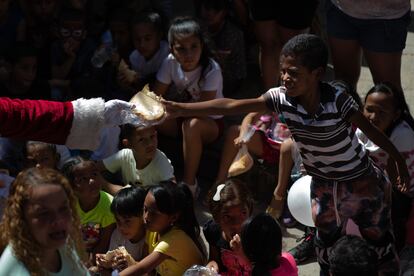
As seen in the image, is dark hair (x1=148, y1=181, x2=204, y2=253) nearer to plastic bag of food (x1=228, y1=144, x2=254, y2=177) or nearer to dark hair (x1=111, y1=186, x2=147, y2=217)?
dark hair (x1=111, y1=186, x2=147, y2=217)

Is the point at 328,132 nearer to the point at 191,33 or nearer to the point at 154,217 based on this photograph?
the point at 154,217

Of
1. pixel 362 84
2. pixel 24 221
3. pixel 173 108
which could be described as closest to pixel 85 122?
pixel 173 108

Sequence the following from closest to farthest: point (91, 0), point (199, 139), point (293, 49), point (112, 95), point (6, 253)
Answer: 1. point (6, 253)
2. point (293, 49)
3. point (199, 139)
4. point (112, 95)
5. point (91, 0)

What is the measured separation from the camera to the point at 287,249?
543cm

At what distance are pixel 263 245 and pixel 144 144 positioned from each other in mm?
1472

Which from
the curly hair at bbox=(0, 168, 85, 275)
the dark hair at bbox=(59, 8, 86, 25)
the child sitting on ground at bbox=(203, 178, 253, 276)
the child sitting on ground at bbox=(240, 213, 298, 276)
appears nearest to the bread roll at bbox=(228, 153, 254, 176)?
the child sitting on ground at bbox=(203, 178, 253, 276)

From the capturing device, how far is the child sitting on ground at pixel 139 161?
553 centimetres

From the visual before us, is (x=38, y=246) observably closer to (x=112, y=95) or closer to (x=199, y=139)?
(x=199, y=139)

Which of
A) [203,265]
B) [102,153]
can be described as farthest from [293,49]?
[102,153]

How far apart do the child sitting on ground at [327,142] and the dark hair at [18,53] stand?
206 centimetres

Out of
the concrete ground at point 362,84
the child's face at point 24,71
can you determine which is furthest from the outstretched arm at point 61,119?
the child's face at point 24,71

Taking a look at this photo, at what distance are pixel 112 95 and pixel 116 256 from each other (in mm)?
1843

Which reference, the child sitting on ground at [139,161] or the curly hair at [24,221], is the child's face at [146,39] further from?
the curly hair at [24,221]

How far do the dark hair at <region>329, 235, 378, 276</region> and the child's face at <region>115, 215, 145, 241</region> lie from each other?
1310mm
